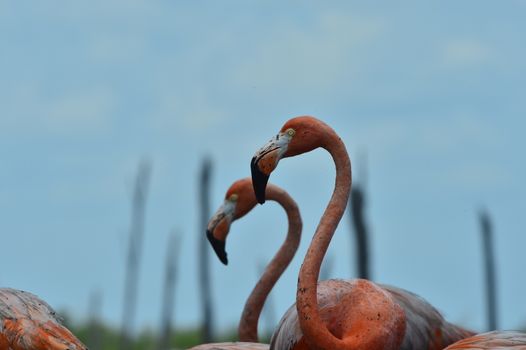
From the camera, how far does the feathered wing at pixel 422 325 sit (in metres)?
7.33

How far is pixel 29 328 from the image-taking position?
693 centimetres

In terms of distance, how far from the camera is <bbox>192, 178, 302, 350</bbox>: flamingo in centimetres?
877

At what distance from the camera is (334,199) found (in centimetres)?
717

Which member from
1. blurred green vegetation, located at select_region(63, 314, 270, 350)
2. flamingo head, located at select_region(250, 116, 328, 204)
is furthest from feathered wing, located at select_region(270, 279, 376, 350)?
blurred green vegetation, located at select_region(63, 314, 270, 350)

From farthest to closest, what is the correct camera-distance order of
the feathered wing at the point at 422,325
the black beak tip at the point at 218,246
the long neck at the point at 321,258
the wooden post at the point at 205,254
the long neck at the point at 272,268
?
the wooden post at the point at 205,254
the long neck at the point at 272,268
the black beak tip at the point at 218,246
the feathered wing at the point at 422,325
the long neck at the point at 321,258

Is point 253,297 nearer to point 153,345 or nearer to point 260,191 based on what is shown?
point 260,191

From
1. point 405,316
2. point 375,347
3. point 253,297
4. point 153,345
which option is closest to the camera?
point 375,347

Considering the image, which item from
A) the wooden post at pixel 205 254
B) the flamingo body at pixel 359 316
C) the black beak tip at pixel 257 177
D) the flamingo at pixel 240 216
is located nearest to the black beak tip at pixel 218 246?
the flamingo at pixel 240 216

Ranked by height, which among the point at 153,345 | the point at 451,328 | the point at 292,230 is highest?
the point at 292,230

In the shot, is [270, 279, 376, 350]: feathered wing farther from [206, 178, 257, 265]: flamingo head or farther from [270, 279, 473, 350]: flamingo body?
[206, 178, 257, 265]: flamingo head

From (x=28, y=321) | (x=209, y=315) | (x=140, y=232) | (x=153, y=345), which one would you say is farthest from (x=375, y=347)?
(x=153, y=345)

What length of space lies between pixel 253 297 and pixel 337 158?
97.0 inches

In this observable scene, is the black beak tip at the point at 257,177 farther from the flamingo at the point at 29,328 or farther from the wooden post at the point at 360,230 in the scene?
the wooden post at the point at 360,230

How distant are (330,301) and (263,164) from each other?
867 millimetres
